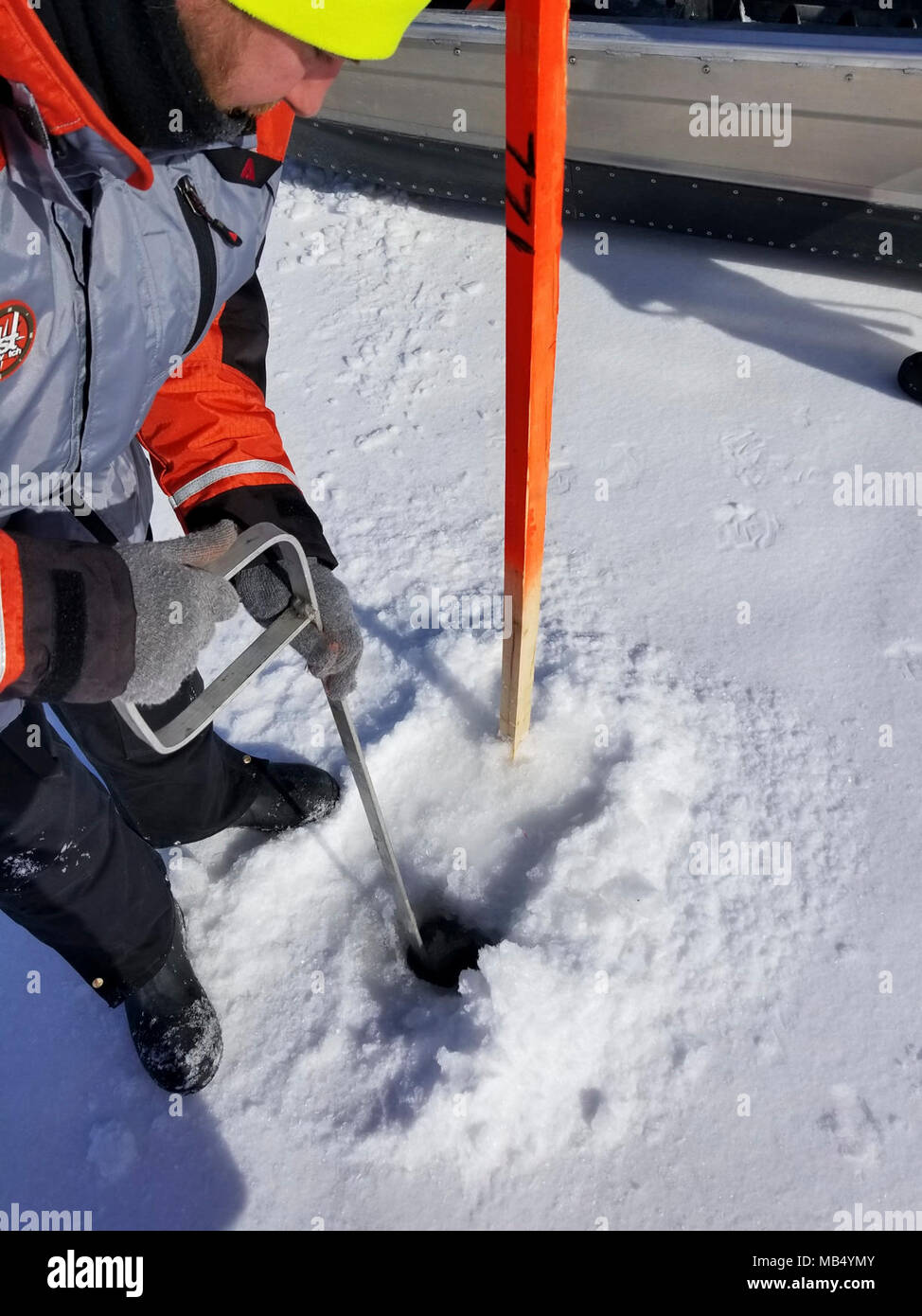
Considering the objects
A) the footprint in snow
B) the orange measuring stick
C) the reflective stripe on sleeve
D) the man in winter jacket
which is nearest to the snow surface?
the footprint in snow

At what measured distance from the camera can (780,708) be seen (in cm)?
203

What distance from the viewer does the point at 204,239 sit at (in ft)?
4.05

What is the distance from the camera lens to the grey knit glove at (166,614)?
1.14 meters

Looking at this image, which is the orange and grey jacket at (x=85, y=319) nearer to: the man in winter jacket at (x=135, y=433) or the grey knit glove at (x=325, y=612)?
the man in winter jacket at (x=135, y=433)

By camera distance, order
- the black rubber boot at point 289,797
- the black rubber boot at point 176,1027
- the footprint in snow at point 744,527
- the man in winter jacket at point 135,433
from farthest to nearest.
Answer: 1. the footprint in snow at point 744,527
2. the black rubber boot at point 289,797
3. the black rubber boot at point 176,1027
4. the man in winter jacket at point 135,433

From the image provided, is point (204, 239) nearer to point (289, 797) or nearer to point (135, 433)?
point (135, 433)

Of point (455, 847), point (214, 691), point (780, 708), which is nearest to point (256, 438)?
point (214, 691)

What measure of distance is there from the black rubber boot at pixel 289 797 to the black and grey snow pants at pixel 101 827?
72 millimetres

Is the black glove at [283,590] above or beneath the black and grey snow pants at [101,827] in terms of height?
above

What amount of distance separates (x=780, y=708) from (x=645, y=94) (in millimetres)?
1998

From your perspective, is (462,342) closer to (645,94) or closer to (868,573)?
(645,94)

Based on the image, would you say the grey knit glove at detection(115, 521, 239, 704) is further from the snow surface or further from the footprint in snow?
the footprint in snow

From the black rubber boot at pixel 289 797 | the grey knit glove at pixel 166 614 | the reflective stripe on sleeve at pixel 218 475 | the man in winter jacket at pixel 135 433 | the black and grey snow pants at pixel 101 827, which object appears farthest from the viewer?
the black rubber boot at pixel 289 797

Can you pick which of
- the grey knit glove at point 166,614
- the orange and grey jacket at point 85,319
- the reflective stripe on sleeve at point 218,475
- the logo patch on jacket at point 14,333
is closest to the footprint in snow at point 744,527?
the reflective stripe on sleeve at point 218,475
